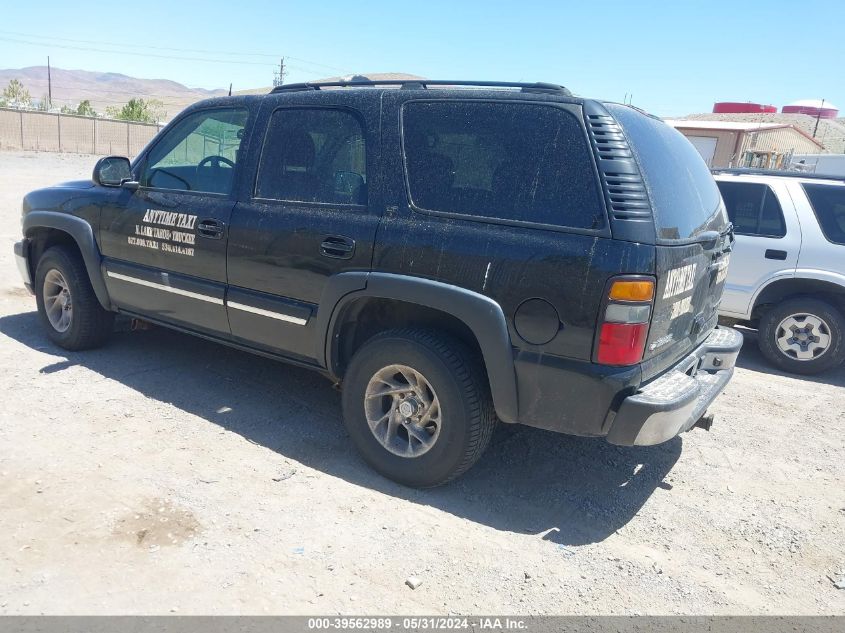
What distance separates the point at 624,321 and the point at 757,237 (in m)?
4.11

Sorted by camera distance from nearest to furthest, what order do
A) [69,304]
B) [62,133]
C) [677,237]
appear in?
[677,237] → [69,304] → [62,133]

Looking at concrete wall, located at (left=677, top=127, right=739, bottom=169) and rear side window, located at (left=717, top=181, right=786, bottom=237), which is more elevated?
concrete wall, located at (left=677, top=127, right=739, bottom=169)

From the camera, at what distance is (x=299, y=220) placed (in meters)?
3.91

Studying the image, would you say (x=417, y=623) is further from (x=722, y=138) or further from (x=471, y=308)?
(x=722, y=138)

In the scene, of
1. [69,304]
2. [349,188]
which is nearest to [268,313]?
[349,188]

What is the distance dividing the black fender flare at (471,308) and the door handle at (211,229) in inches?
41.3

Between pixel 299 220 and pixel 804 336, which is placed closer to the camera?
pixel 299 220

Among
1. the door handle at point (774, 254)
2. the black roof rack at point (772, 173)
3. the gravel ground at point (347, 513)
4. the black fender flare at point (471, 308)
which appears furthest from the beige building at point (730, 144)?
the black fender flare at point (471, 308)

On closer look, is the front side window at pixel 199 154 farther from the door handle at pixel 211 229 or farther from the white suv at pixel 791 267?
the white suv at pixel 791 267

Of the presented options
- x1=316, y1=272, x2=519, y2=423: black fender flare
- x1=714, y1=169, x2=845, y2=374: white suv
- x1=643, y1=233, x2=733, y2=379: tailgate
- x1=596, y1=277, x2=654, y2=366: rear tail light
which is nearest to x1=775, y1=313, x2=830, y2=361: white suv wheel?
x1=714, y1=169, x2=845, y2=374: white suv

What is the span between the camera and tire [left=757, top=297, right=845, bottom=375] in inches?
239

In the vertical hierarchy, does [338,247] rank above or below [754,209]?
below

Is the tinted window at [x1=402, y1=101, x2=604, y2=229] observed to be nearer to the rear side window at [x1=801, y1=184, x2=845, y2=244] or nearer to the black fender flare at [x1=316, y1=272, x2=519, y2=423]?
the black fender flare at [x1=316, y1=272, x2=519, y2=423]

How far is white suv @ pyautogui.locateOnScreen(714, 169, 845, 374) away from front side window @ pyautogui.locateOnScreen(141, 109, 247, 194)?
4644 millimetres
